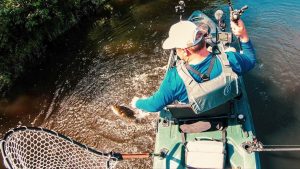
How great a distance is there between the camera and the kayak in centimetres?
553

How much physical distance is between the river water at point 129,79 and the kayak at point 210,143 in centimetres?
167

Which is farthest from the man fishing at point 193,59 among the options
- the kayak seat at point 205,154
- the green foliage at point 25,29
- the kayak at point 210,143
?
the green foliage at point 25,29

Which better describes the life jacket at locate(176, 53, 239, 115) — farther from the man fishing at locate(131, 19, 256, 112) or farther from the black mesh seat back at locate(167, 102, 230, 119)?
the black mesh seat back at locate(167, 102, 230, 119)

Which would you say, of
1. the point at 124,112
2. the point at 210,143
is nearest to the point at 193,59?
the point at 210,143

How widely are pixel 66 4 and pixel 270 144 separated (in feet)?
30.2

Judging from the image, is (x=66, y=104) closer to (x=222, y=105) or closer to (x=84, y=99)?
(x=84, y=99)


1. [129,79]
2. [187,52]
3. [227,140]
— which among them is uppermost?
[187,52]

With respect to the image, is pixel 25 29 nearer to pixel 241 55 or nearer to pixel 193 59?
pixel 193 59

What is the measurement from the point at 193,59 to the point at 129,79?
5783mm

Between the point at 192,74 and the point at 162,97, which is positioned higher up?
the point at 192,74

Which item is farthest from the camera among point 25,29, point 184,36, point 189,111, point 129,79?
point 25,29

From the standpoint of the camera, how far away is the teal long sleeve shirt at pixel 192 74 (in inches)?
198

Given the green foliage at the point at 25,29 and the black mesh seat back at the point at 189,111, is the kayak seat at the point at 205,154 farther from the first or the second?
the green foliage at the point at 25,29

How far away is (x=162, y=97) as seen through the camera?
5352 mm
